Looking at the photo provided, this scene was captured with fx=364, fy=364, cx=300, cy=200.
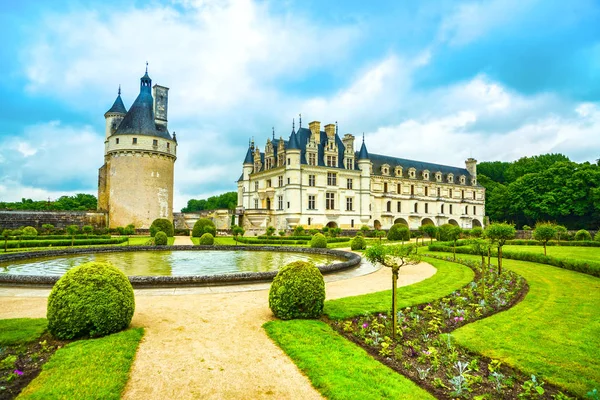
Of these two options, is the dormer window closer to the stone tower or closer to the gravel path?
the stone tower

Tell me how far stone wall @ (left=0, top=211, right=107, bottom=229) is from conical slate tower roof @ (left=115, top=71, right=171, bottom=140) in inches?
386

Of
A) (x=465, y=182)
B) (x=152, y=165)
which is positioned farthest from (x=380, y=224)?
(x=152, y=165)

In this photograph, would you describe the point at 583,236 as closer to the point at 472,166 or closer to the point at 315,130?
the point at 315,130

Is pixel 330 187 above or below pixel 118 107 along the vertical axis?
below

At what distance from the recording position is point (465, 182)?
66125 mm

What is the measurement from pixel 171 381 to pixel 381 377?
279cm

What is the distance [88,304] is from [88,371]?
1554 mm

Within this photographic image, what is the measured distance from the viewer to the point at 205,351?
18.9 feet

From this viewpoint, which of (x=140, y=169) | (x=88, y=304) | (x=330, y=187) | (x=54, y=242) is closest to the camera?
(x=88, y=304)

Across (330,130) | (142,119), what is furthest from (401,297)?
(330,130)

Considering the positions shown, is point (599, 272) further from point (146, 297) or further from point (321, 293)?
point (146, 297)

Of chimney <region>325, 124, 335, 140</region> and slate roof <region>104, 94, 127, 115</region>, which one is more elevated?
slate roof <region>104, 94, 127, 115</region>

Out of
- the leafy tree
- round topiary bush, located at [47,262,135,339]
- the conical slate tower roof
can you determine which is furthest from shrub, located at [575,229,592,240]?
the leafy tree

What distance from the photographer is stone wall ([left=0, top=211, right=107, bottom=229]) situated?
1320 inches
